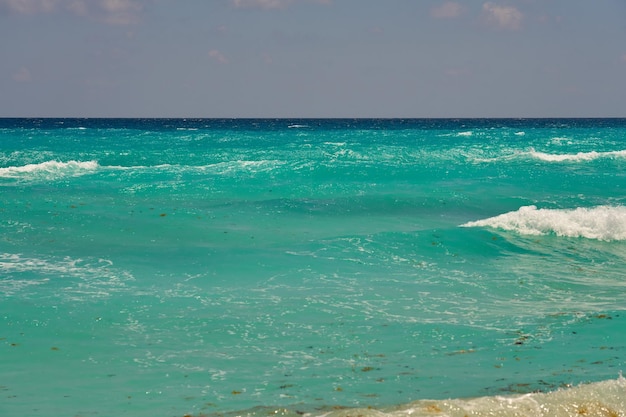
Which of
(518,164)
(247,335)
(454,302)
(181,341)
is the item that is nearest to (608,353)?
(454,302)

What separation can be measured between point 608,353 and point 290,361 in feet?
13.6

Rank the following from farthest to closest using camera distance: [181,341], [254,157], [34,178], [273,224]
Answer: [254,157]
[34,178]
[273,224]
[181,341]

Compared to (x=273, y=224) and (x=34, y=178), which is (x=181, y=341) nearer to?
(x=273, y=224)

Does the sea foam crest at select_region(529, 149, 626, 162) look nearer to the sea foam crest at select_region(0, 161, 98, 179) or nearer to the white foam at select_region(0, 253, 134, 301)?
the sea foam crest at select_region(0, 161, 98, 179)

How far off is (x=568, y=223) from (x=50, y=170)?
2610cm

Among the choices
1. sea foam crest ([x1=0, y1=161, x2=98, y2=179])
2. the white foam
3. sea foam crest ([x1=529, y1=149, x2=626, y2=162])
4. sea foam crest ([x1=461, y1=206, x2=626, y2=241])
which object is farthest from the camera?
sea foam crest ([x1=529, y1=149, x2=626, y2=162])

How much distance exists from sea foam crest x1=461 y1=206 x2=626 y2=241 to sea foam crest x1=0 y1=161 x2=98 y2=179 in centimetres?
2142

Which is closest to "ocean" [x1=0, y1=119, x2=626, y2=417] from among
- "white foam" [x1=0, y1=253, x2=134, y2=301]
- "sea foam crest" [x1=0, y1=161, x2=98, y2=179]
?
"white foam" [x1=0, y1=253, x2=134, y2=301]

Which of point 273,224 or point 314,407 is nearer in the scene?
point 314,407

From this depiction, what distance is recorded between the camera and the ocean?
332 inches

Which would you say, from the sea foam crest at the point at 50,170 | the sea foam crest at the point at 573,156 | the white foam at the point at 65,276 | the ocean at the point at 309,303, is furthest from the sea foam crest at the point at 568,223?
the sea foam crest at the point at 573,156

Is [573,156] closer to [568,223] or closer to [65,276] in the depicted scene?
[568,223]

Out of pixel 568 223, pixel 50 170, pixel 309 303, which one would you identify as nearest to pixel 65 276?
pixel 309 303

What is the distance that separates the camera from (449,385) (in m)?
8.68
